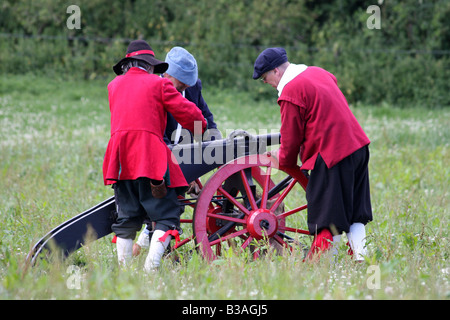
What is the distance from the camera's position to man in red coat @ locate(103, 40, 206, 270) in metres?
3.88

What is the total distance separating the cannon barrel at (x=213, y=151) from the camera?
411 centimetres

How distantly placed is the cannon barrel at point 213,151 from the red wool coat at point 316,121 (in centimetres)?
23

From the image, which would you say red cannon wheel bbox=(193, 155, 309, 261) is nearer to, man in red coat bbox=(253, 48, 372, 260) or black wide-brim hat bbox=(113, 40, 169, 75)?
man in red coat bbox=(253, 48, 372, 260)

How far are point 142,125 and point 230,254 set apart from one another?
3.25 ft

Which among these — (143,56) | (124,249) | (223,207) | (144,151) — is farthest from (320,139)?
(124,249)

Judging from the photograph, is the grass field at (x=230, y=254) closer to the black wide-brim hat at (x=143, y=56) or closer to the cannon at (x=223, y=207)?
the cannon at (x=223, y=207)

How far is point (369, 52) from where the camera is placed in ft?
65.9

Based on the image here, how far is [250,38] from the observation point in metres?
21.2

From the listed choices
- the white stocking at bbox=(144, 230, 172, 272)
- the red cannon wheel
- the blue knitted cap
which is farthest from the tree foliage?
the white stocking at bbox=(144, 230, 172, 272)

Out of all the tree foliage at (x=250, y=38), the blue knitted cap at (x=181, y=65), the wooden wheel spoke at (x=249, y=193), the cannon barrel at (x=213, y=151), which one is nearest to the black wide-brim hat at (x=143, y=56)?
the blue knitted cap at (x=181, y=65)

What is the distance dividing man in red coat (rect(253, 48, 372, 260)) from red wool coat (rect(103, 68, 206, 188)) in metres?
0.60

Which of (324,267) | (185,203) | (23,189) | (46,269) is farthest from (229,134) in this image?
(23,189)

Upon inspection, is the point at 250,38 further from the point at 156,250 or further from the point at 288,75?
the point at 156,250

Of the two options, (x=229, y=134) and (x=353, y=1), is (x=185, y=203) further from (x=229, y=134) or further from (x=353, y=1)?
(x=353, y=1)
